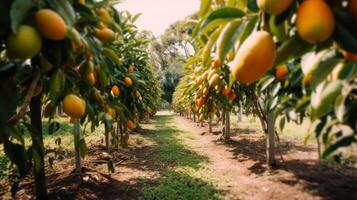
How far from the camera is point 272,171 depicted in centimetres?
507

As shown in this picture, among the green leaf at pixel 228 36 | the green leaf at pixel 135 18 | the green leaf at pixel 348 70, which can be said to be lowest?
the green leaf at pixel 348 70

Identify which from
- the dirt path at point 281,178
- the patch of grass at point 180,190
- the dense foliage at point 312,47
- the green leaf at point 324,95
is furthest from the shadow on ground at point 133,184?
the green leaf at point 324,95

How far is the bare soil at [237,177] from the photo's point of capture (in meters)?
4.09

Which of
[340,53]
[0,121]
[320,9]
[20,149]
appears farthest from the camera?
[20,149]

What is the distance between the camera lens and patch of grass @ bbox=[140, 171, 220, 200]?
14.1 ft

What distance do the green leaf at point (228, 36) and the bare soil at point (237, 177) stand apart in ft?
11.1

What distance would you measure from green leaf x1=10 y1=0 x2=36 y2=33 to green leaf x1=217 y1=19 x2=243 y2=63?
1.83 feet

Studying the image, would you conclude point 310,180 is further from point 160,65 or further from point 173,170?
point 160,65

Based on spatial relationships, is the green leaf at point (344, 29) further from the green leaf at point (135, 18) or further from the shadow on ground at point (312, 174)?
the green leaf at point (135, 18)

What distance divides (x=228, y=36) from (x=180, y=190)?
3.89 metres

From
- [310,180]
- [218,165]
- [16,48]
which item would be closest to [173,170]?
[218,165]

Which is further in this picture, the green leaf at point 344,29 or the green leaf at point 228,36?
the green leaf at point 228,36

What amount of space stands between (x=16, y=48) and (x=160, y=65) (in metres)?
44.0

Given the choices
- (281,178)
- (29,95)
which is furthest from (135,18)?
A: (29,95)
